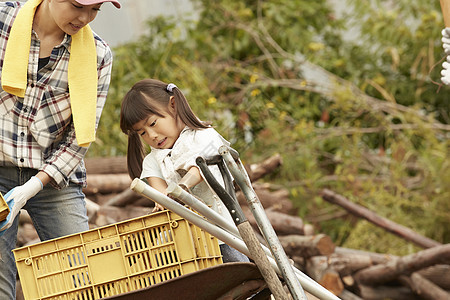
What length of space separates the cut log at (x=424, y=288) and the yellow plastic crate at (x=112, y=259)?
9.23 feet

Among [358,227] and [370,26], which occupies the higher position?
[370,26]

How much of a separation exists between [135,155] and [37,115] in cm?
44

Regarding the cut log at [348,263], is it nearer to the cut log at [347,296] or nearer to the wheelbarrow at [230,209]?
the cut log at [347,296]

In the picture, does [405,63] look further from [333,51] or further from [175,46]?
[175,46]

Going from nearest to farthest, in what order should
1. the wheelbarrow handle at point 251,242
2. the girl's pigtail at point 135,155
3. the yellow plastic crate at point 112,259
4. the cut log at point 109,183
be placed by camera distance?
the wheelbarrow handle at point 251,242 → the yellow plastic crate at point 112,259 → the girl's pigtail at point 135,155 → the cut log at point 109,183

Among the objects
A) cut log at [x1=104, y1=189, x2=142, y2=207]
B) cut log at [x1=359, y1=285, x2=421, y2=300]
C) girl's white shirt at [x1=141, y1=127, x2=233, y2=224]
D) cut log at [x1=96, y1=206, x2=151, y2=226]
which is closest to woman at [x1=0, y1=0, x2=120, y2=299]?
girl's white shirt at [x1=141, y1=127, x2=233, y2=224]

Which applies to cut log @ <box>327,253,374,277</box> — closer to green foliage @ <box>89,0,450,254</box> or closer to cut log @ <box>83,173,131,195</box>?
green foliage @ <box>89,0,450,254</box>

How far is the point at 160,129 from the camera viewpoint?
2896 mm

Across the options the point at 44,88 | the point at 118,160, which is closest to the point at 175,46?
the point at 118,160

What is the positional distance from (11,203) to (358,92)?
5.31 meters

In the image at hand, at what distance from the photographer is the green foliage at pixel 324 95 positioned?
6.68m

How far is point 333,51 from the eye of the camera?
8.57 metres

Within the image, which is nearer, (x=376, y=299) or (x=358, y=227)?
(x=376, y=299)

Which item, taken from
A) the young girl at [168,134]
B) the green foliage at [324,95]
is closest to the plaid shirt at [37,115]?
the young girl at [168,134]
